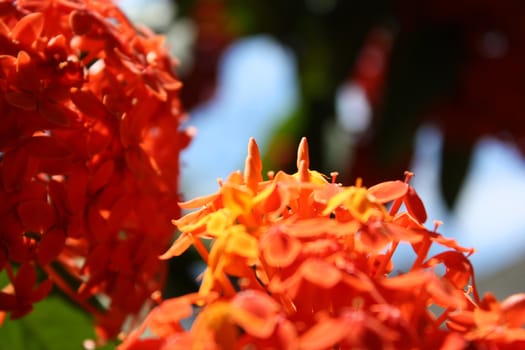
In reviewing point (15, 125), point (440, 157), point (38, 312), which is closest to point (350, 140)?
point (440, 157)

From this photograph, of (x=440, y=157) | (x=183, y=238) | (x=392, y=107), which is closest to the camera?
(x=183, y=238)

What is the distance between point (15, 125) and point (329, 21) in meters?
1.38

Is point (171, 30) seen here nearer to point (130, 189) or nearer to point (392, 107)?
point (392, 107)

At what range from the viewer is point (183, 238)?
82cm

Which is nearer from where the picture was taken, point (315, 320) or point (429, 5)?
point (315, 320)

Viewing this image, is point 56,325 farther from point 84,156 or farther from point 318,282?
point 318,282

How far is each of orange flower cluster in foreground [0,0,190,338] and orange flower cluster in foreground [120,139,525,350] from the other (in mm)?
145

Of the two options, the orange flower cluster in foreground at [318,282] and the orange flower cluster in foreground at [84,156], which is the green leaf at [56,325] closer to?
the orange flower cluster in foreground at [84,156]

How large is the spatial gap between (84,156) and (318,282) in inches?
14.7

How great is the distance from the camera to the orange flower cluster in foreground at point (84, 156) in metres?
0.88

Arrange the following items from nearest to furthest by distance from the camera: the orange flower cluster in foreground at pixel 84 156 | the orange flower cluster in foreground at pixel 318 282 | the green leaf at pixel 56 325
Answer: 1. the orange flower cluster in foreground at pixel 318 282
2. the orange flower cluster in foreground at pixel 84 156
3. the green leaf at pixel 56 325

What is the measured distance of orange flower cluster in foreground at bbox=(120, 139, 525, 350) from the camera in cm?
62

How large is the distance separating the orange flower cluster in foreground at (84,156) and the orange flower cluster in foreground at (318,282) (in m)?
0.14

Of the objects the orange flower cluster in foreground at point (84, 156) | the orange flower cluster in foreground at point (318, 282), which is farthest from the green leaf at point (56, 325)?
the orange flower cluster in foreground at point (318, 282)
